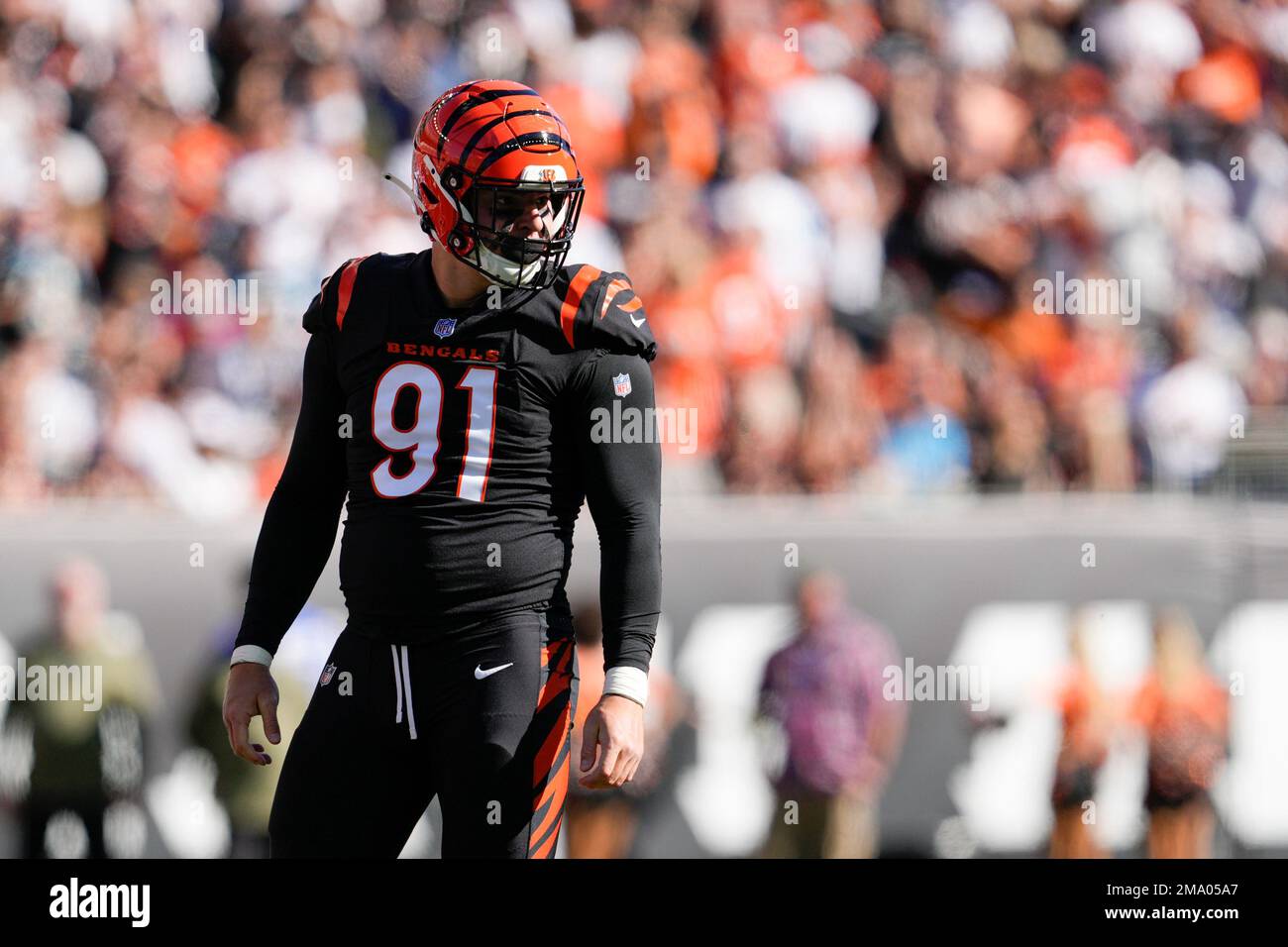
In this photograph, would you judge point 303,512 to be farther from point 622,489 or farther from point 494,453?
point 622,489

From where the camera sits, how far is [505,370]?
3352mm

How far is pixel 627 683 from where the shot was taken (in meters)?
3.30

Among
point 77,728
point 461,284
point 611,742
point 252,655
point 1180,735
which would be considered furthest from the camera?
point 1180,735

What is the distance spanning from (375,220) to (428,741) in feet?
17.5

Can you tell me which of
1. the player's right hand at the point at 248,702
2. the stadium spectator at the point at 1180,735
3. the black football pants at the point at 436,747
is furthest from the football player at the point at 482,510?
Result: the stadium spectator at the point at 1180,735

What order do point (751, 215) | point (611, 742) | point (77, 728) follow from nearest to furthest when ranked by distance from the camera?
point (611, 742) < point (77, 728) < point (751, 215)

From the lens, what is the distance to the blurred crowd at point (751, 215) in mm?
7645

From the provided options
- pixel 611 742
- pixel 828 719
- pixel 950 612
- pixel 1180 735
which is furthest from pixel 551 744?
pixel 1180 735

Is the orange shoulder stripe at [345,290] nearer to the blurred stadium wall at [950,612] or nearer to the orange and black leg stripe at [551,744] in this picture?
the orange and black leg stripe at [551,744]

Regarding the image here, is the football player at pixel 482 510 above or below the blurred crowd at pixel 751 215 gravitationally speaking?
below

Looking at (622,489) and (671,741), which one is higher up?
(622,489)

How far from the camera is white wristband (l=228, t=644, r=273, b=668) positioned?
3549mm

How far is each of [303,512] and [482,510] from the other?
Result: 17.8 inches

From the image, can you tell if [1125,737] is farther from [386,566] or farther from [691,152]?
[386,566]
